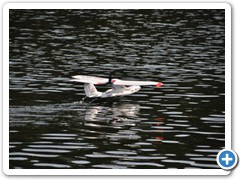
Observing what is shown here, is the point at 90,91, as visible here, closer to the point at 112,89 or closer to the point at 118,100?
the point at 112,89

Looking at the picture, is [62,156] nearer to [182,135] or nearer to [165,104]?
[182,135]

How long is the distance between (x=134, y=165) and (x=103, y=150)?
3462 millimetres

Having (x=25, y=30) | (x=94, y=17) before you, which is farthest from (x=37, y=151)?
(x=94, y=17)

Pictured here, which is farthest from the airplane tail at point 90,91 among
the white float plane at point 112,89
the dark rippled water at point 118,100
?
the dark rippled water at point 118,100

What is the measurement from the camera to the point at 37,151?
116ft
